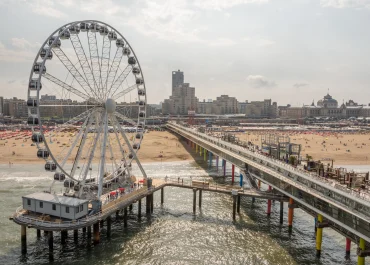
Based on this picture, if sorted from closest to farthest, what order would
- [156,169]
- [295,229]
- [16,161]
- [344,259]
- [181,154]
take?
[344,259] → [295,229] → [156,169] → [16,161] → [181,154]

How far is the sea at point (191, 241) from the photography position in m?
29.6

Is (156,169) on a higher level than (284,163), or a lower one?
lower

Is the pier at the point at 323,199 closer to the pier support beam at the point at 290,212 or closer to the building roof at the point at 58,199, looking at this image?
the pier support beam at the point at 290,212

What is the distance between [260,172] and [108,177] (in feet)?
61.3

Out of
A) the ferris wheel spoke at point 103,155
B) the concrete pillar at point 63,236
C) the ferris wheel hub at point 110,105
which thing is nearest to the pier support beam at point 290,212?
the ferris wheel spoke at point 103,155

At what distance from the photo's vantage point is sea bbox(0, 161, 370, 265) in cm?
2956

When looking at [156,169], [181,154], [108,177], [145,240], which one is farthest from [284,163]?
[181,154]

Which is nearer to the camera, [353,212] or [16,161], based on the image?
[353,212]

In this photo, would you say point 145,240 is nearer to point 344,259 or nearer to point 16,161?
point 344,259

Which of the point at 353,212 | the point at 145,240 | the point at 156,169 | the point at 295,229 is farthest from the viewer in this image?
the point at 156,169

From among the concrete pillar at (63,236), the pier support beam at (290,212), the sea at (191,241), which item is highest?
the pier support beam at (290,212)

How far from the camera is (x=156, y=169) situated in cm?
7012

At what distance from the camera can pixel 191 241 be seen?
33281mm

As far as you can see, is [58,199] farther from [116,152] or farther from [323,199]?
[116,152]
